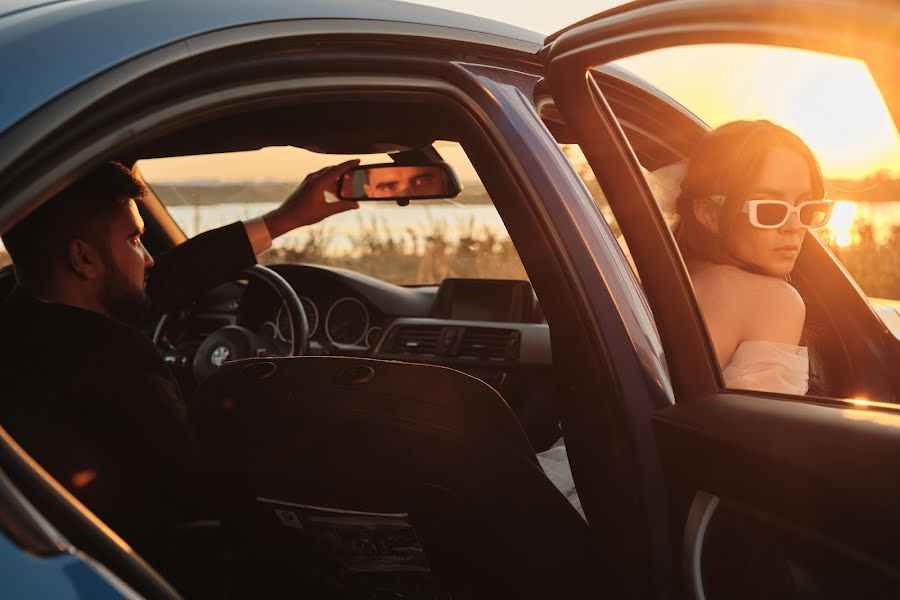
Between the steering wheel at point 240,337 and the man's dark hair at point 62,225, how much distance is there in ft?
5.98

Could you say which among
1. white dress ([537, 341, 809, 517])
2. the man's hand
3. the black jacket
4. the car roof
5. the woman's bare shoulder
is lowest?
the black jacket

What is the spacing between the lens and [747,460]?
5.24ft

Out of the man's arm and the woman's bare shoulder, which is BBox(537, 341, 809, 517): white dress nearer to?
the woman's bare shoulder

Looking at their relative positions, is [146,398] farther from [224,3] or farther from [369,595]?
[224,3]

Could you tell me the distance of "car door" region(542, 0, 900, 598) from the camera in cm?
138

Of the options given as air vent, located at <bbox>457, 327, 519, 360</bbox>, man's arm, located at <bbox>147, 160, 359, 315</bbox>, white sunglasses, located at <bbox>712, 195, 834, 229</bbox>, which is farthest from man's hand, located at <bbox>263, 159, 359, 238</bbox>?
air vent, located at <bbox>457, 327, 519, 360</bbox>

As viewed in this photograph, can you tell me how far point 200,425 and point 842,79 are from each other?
1.45 m

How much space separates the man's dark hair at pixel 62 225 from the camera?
2.17m

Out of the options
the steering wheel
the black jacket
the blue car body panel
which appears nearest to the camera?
the blue car body panel

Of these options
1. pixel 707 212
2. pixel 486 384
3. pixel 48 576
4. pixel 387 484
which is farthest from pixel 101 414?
pixel 707 212

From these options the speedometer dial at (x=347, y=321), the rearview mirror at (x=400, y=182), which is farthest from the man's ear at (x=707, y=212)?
the speedometer dial at (x=347, y=321)

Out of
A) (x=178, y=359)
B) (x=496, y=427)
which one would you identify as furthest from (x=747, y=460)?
(x=178, y=359)

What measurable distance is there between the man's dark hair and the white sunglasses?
147 cm

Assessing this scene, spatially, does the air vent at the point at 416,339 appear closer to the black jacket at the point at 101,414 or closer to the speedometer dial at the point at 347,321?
the speedometer dial at the point at 347,321
